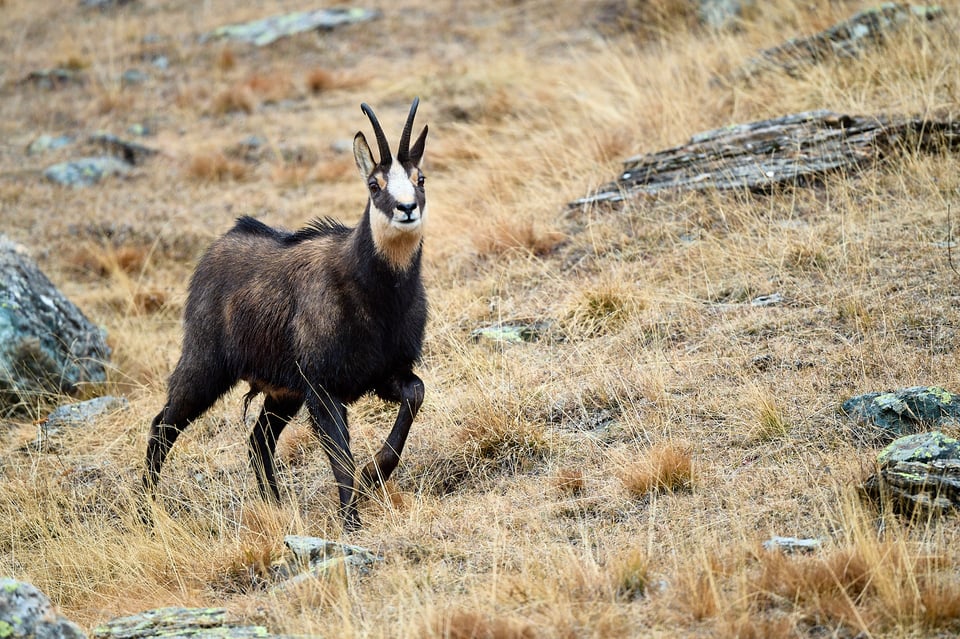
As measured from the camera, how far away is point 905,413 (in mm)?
5648

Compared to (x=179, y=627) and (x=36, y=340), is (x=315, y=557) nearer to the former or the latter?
(x=179, y=627)

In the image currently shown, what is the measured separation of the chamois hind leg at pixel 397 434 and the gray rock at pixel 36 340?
3717mm

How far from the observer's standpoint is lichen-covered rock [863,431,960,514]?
4.75 m

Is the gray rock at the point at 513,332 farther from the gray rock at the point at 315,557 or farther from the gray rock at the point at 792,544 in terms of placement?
the gray rock at the point at 792,544

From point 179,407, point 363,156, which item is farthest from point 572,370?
point 179,407

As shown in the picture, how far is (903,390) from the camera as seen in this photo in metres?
5.79

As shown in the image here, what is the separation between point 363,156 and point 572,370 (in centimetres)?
225

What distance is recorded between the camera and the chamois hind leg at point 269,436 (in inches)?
271

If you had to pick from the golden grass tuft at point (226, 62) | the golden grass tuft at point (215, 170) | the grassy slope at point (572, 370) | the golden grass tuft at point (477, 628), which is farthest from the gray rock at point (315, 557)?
the golden grass tuft at point (226, 62)

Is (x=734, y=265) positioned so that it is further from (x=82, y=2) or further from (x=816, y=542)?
(x=82, y=2)

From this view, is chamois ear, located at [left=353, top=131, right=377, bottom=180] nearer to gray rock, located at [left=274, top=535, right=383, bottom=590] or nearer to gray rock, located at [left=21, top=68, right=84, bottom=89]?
gray rock, located at [left=274, top=535, right=383, bottom=590]

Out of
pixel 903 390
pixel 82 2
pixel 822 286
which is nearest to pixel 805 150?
pixel 822 286

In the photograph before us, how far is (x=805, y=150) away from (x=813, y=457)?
15.6ft

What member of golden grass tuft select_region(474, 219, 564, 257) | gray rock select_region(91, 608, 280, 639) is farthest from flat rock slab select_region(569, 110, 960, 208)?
gray rock select_region(91, 608, 280, 639)
